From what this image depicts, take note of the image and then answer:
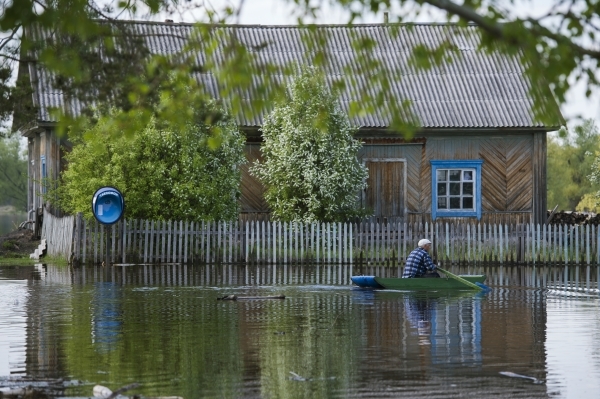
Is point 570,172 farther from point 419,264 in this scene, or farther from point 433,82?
point 419,264

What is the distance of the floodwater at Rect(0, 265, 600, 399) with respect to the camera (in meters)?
11.6

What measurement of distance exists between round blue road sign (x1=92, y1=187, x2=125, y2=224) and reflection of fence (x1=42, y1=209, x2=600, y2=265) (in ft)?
3.25

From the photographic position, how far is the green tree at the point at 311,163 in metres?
33.8

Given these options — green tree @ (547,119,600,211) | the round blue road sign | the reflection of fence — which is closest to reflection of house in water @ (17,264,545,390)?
the round blue road sign

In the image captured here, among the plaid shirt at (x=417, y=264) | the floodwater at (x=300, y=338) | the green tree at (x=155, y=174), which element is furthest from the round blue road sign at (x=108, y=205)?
the plaid shirt at (x=417, y=264)

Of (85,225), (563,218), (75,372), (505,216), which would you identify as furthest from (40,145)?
(75,372)

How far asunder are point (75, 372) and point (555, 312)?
31.5ft

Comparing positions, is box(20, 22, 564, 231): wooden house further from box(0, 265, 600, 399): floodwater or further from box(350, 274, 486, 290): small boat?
box(350, 274, 486, 290): small boat

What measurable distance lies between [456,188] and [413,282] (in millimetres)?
14992

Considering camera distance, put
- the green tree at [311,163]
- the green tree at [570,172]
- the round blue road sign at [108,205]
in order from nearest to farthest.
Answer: the round blue road sign at [108,205]
the green tree at [311,163]
the green tree at [570,172]

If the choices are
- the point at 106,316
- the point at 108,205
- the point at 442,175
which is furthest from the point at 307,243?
the point at 106,316

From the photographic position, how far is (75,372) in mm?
12258

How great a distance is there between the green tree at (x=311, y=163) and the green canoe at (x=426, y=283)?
10.6m

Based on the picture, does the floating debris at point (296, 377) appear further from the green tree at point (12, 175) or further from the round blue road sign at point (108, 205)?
the green tree at point (12, 175)
